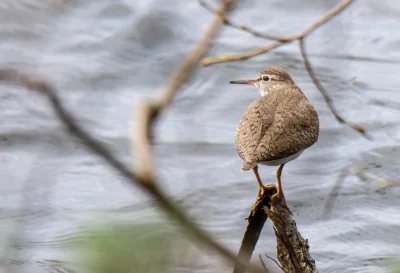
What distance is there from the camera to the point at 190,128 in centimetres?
1198

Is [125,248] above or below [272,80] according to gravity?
below

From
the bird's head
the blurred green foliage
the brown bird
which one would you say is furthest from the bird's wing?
the blurred green foliage

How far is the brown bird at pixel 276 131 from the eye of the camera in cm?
609

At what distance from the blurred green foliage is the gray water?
13.6 feet

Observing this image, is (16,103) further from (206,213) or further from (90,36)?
(206,213)

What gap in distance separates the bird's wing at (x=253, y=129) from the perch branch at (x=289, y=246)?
1.85 feet

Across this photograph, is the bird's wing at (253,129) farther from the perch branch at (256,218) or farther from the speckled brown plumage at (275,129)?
the perch branch at (256,218)

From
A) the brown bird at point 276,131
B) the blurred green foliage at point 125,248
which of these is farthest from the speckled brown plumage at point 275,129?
the blurred green foliage at point 125,248

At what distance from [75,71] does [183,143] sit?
3.02 meters

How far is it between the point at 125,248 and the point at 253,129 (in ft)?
12.6

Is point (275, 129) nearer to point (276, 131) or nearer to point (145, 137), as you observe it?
point (276, 131)

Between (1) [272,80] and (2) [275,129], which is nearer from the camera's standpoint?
(2) [275,129]

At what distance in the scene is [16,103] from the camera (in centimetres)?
1272

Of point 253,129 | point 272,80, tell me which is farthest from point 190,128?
point 253,129
